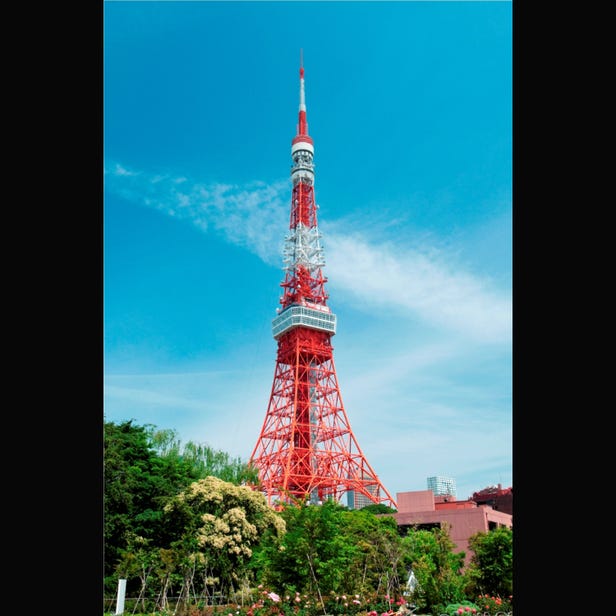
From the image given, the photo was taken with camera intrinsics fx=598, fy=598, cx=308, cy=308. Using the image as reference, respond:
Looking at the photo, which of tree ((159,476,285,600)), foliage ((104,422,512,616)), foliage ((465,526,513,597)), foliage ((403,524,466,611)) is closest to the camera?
foliage ((104,422,512,616))

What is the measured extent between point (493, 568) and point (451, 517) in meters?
17.1

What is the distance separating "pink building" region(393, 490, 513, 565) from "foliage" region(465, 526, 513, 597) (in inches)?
479

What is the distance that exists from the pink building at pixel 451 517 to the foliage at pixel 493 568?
39.9 feet

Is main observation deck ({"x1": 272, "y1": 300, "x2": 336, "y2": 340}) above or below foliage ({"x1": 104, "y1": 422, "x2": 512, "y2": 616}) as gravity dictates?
above

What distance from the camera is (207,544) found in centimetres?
1641

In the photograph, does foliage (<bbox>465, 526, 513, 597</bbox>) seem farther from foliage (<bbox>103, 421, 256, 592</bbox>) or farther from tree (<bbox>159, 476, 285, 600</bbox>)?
foliage (<bbox>103, 421, 256, 592</bbox>)

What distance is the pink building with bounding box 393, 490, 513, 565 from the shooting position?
1208 inches

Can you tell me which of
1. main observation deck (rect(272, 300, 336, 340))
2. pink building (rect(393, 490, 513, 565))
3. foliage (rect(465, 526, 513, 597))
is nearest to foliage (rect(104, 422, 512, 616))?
foliage (rect(465, 526, 513, 597))

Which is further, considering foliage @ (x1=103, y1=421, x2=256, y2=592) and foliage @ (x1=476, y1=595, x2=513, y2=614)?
foliage @ (x1=103, y1=421, x2=256, y2=592)

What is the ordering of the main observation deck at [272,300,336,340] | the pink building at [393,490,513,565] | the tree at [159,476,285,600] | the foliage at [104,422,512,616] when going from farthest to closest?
1. the main observation deck at [272,300,336,340]
2. the pink building at [393,490,513,565]
3. the tree at [159,476,285,600]
4. the foliage at [104,422,512,616]
